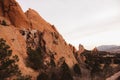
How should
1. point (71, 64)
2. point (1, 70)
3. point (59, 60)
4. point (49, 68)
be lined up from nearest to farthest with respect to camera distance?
point (1, 70)
point (49, 68)
point (59, 60)
point (71, 64)

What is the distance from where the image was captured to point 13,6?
74.9 metres

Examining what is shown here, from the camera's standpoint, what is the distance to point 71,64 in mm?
78375

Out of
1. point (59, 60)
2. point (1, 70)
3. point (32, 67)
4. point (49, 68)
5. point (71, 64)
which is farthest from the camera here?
point (71, 64)

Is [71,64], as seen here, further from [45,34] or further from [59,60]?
[45,34]

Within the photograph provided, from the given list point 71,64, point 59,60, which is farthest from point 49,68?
point 71,64

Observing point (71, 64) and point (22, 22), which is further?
point (71, 64)

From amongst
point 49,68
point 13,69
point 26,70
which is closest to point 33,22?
point 49,68

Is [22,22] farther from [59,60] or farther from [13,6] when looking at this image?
[59,60]

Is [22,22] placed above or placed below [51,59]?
above

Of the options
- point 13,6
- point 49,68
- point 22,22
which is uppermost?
point 13,6

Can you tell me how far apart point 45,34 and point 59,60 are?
8767mm

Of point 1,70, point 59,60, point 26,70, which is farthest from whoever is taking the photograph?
point 59,60

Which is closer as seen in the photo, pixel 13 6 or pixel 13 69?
pixel 13 69

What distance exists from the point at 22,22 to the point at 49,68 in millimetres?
19619
